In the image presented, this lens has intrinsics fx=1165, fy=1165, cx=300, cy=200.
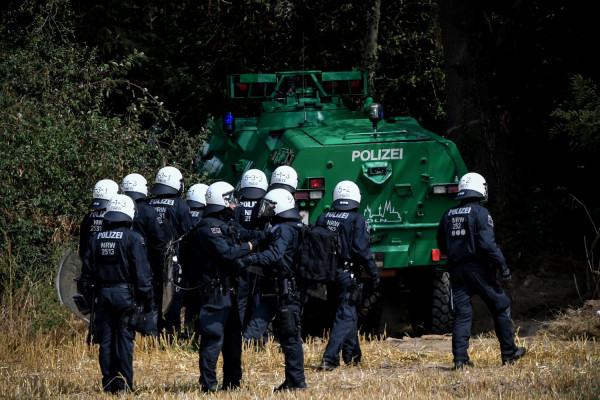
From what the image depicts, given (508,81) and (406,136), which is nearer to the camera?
(406,136)

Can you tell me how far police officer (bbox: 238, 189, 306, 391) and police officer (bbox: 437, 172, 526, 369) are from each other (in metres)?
1.73

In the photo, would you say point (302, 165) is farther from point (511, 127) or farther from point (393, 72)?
point (393, 72)

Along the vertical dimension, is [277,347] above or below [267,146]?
below

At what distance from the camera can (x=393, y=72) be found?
19750 mm

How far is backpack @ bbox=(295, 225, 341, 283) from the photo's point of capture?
9.25 meters

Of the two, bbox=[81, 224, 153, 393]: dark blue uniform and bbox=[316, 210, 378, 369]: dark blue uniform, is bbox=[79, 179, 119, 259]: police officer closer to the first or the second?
bbox=[81, 224, 153, 393]: dark blue uniform

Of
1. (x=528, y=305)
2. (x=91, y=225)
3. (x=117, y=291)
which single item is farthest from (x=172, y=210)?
(x=528, y=305)

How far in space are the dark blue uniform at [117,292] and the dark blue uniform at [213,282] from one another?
462 millimetres

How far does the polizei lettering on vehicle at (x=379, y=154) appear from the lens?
1249 cm

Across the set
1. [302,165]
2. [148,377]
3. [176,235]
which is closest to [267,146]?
[302,165]

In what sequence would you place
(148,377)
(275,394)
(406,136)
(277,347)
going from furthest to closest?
(406,136), (277,347), (148,377), (275,394)

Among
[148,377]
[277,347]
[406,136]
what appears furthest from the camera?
[406,136]

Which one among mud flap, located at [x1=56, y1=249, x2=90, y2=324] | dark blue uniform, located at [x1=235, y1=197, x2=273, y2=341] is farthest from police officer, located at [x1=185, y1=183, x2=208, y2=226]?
mud flap, located at [x1=56, y1=249, x2=90, y2=324]

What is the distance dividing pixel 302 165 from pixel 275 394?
12.8 ft
